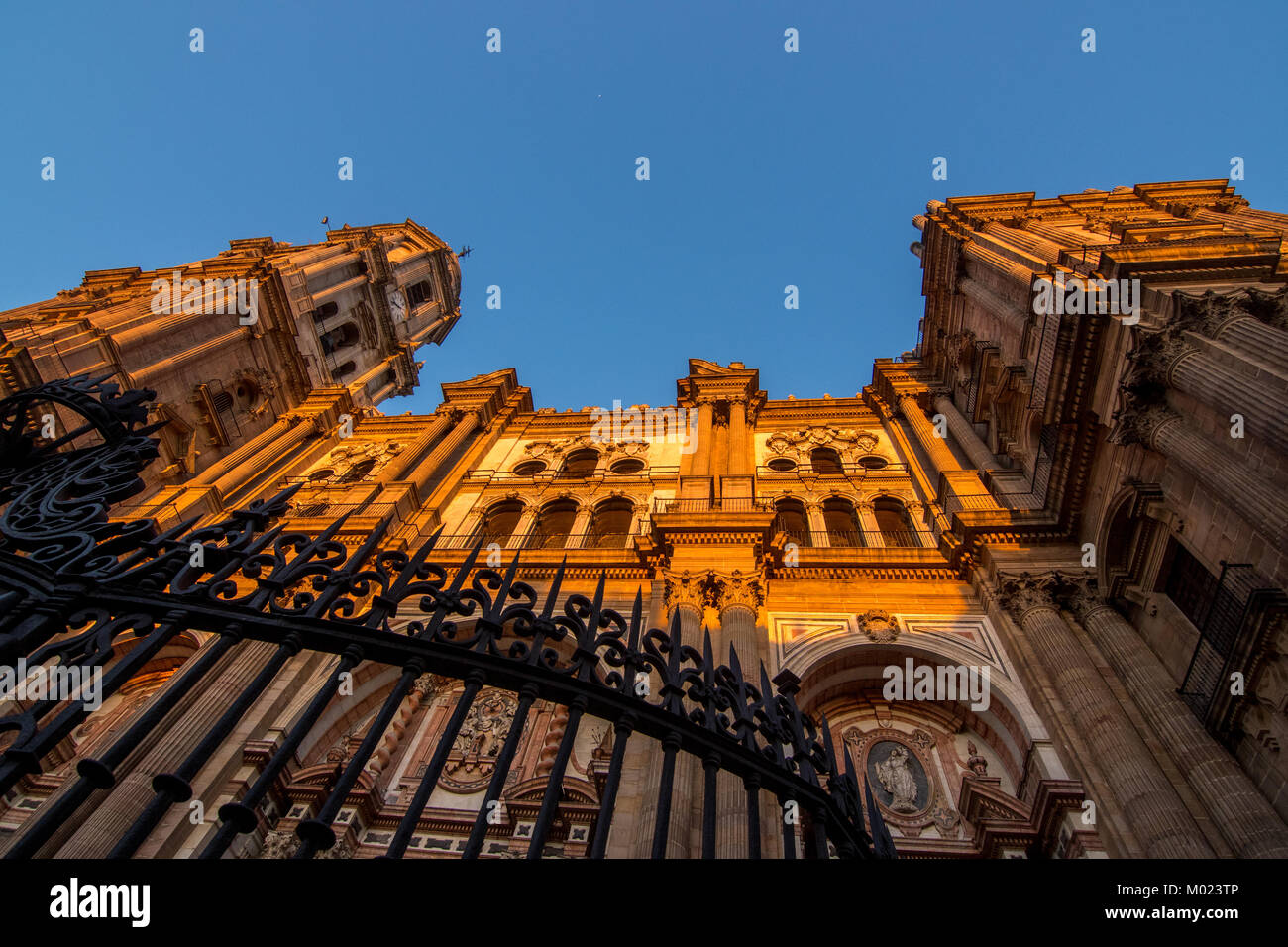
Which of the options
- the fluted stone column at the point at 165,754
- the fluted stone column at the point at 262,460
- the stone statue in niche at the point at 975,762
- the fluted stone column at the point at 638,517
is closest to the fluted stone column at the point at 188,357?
the fluted stone column at the point at 262,460

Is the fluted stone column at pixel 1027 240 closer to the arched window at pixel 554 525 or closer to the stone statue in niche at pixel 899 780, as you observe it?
the stone statue in niche at pixel 899 780

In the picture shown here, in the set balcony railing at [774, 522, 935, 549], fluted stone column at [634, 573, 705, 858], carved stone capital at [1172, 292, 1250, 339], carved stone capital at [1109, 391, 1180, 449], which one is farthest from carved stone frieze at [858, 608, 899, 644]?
carved stone capital at [1172, 292, 1250, 339]

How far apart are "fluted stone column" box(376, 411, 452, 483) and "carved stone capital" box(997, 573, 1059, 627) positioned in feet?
50.6

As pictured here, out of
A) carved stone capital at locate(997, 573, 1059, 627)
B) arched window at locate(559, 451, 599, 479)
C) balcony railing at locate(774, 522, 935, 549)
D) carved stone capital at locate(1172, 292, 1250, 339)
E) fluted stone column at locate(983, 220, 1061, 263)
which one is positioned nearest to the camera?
carved stone capital at locate(1172, 292, 1250, 339)

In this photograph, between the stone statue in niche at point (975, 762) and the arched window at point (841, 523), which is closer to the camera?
the stone statue in niche at point (975, 762)

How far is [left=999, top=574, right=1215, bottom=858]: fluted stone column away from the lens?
30.6ft

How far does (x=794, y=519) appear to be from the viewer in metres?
20.7

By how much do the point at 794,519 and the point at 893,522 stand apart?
2550 millimetres

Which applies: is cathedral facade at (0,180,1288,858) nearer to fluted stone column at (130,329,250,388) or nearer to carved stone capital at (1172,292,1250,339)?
carved stone capital at (1172,292,1250,339)

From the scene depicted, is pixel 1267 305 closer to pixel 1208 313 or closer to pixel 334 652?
pixel 1208 313

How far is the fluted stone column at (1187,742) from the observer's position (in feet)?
29.0

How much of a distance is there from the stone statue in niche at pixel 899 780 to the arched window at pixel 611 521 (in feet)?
28.0

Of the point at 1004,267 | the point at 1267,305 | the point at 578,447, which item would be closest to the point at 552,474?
the point at 578,447
